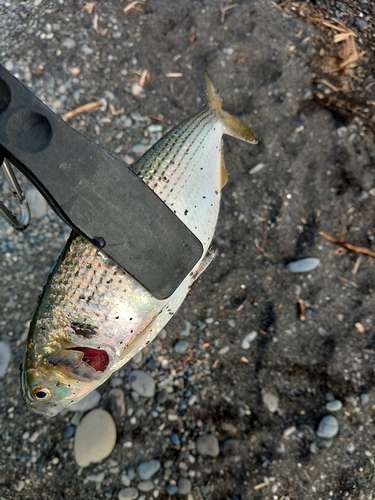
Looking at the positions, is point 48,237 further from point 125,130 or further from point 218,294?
point 218,294

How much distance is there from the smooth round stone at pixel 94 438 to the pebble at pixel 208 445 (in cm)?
60

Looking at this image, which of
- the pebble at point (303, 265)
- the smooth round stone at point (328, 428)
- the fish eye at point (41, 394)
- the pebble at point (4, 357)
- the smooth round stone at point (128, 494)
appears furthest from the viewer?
the pebble at point (303, 265)

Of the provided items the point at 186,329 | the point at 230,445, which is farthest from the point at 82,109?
the point at 230,445

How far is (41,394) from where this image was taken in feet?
6.93

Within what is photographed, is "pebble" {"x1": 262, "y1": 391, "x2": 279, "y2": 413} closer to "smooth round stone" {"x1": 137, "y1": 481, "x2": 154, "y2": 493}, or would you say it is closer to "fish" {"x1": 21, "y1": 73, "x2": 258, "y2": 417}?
"smooth round stone" {"x1": 137, "y1": 481, "x2": 154, "y2": 493}

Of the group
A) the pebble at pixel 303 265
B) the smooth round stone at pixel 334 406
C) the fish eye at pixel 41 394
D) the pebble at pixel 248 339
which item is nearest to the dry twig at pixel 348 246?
the pebble at pixel 303 265

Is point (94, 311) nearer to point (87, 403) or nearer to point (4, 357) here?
point (87, 403)

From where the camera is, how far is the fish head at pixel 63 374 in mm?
2025

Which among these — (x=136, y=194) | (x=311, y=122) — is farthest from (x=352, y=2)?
(x=136, y=194)

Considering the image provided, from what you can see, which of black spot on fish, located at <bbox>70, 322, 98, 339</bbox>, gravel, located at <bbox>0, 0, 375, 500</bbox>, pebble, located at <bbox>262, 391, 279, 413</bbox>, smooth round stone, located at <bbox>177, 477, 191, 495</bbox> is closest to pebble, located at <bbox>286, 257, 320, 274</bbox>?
gravel, located at <bbox>0, 0, 375, 500</bbox>

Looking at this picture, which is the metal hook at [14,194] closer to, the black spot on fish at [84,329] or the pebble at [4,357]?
the black spot on fish at [84,329]

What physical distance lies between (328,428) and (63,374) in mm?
1899

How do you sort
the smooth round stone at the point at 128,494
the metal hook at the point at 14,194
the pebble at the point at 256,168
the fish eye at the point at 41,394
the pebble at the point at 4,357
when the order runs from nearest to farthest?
1. the metal hook at the point at 14,194
2. the fish eye at the point at 41,394
3. the smooth round stone at the point at 128,494
4. the pebble at the point at 4,357
5. the pebble at the point at 256,168

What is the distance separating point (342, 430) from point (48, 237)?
2.64 m
